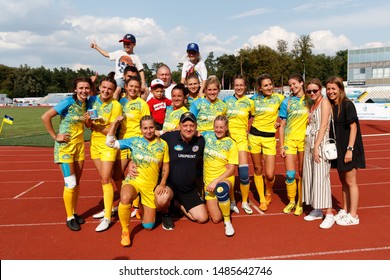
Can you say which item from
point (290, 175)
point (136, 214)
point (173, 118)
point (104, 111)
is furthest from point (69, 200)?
point (290, 175)

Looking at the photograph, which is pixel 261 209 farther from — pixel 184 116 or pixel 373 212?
pixel 184 116

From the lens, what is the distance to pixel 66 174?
434 cm

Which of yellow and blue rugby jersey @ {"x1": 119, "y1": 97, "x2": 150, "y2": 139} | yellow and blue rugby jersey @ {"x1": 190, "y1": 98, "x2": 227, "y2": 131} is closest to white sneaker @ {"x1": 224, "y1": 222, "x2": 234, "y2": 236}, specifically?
yellow and blue rugby jersey @ {"x1": 190, "y1": 98, "x2": 227, "y2": 131}

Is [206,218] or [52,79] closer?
[206,218]

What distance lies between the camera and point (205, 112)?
4848mm

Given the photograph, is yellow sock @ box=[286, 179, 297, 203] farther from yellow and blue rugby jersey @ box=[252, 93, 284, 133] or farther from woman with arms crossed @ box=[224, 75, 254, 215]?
yellow and blue rugby jersey @ box=[252, 93, 284, 133]

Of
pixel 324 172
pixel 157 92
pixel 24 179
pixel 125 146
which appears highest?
pixel 157 92

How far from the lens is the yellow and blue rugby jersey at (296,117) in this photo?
16.0ft

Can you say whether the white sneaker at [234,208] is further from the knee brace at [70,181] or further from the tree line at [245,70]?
the tree line at [245,70]

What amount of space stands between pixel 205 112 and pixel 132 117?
1.03 metres

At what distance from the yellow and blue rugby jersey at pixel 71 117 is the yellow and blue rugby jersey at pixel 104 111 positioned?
16cm

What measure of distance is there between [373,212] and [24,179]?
697 cm

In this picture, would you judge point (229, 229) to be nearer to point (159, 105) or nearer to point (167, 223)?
point (167, 223)
